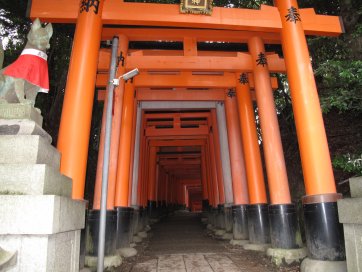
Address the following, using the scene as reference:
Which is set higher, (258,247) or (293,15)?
(293,15)

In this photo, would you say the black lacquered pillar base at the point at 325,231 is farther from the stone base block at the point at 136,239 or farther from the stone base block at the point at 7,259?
the stone base block at the point at 136,239

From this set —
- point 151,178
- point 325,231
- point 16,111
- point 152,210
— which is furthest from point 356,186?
point 152,210

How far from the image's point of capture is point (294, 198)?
11930 mm

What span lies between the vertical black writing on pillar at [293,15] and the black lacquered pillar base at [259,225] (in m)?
4.27

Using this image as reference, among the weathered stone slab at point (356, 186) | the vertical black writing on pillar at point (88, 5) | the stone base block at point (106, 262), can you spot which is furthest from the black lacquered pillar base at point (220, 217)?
the vertical black writing on pillar at point (88, 5)

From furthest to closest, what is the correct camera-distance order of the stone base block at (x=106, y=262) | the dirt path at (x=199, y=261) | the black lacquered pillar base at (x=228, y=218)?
the black lacquered pillar base at (x=228, y=218) → the dirt path at (x=199, y=261) → the stone base block at (x=106, y=262)

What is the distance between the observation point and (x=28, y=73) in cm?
385

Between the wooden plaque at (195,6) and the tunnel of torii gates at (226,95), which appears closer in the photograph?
the tunnel of torii gates at (226,95)

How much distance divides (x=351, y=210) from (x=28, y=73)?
4193 mm

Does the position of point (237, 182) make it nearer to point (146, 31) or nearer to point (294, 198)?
point (294, 198)

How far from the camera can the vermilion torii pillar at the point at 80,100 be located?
4.85 m

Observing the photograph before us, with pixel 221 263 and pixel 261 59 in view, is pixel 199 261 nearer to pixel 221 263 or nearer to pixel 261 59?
pixel 221 263

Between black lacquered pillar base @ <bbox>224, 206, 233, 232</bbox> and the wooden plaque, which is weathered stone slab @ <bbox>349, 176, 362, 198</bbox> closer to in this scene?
the wooden plaque

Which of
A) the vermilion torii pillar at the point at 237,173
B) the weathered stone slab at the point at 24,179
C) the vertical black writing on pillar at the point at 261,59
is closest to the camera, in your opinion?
the weathered stone slab at the point at 24,179
